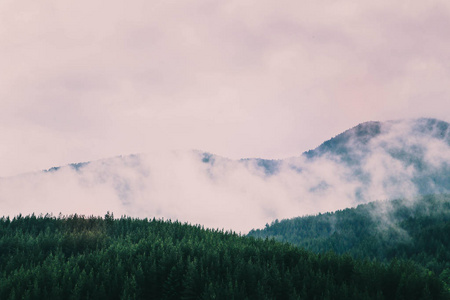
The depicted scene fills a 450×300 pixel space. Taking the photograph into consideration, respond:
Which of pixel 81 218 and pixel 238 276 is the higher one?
pixel 81 218

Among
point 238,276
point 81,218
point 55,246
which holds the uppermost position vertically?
point 81,218

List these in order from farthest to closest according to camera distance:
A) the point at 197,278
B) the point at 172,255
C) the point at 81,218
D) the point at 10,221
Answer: the point at 10,221 → the point at 81,218 → the point at 172,255 → the point at 197,278

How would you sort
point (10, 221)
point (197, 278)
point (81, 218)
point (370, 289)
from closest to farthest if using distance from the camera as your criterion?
point (197, 278) < point (370, 289) < point (81, 218) < point (10, 221)

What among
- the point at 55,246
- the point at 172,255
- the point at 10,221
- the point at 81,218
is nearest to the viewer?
the point at 172,255

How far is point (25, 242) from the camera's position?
217ft

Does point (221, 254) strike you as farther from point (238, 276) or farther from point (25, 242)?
point (25, 242)

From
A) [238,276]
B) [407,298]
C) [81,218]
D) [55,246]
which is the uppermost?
[81,218]

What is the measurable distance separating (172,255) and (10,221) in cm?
6288

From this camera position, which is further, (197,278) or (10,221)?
(10,221)

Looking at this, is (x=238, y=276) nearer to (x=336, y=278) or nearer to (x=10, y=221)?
(x=336, y=278)

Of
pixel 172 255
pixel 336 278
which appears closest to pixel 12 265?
pixel 172 255

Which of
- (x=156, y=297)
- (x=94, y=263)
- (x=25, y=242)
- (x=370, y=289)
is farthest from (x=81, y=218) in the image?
(x=370, y=289)

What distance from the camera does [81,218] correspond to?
8431cm

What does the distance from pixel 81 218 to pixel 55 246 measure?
1867 cm
